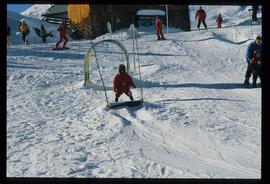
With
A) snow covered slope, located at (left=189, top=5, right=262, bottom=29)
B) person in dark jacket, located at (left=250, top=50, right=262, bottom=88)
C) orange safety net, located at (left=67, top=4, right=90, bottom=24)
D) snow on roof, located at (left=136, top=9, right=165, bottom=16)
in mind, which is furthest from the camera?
snow covered slope, located at (left=189, top=5, right=262, bottom=29)

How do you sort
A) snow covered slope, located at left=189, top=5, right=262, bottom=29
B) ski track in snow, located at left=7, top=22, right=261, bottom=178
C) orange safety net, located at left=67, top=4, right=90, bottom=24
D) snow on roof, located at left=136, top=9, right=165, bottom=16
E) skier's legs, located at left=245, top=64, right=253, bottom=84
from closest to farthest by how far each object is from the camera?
ski track in snow, located at left=7, top=22, right=261, bottom=178 < skier's legs, located at left=245, top=64, right=253, bottom=84 < orange safety net, located at left=67, top=4, right=90, bottom=24 < snow on roof, located at left=136, top=9, right=165, bottom=16 < snow covered slope, located at left=189, top=5, right=262, bottom=29

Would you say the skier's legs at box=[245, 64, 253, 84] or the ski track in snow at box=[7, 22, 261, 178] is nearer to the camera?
the ski track in snow at box=[7, 22, 261, 178]

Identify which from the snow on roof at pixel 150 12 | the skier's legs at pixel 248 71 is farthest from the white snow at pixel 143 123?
the snow on roof at pixel 150 12

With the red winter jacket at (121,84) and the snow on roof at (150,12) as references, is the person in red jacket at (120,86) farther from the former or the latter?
the snow on roof at (150,12)

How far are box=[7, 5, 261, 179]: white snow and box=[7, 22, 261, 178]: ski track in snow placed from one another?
0.04 feet

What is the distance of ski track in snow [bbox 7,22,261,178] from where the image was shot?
6.68m

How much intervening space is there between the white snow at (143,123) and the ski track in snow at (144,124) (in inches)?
0.5

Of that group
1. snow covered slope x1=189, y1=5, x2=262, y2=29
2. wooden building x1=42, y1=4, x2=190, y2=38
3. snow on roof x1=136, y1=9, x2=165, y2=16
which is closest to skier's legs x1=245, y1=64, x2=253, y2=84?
wooden building x1=42, y1=4, x2=190, y2=38

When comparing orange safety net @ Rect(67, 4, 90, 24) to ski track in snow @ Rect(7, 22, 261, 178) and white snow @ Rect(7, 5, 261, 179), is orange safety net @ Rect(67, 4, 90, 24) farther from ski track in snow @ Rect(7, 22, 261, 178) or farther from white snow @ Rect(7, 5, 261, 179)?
ski track in snow @ Rect(7, 22, 261, 178)

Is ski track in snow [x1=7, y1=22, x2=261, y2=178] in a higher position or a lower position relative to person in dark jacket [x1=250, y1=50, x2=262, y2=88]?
lower
